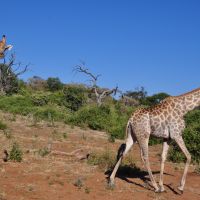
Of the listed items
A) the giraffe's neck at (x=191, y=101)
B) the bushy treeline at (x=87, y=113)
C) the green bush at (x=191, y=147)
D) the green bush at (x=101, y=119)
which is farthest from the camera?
the green bush at (x=101, y=119)

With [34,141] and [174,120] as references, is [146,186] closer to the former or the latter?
[174,120]

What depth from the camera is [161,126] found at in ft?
33.1

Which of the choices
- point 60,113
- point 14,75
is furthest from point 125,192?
point 14,75

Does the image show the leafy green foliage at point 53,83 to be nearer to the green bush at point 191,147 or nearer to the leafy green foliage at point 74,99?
the leafy green foliage at point 74,99

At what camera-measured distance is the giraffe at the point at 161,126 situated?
989 centimetres

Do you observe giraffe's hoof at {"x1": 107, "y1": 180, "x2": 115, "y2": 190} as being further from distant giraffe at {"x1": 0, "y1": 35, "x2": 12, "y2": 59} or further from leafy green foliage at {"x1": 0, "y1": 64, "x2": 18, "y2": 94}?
leafy green foliage at {"x1": 0, "y1": 64, "x2": 18, "y2": 94}

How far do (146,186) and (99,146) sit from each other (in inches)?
247

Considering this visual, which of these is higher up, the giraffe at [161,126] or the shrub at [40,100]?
the shrub at [40,100]

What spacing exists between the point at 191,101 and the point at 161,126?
89 cm

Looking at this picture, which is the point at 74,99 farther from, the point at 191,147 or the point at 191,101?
the point at 191,101

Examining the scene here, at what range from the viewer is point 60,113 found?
26.7m

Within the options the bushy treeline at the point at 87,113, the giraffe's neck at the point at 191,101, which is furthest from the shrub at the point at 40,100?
the giraffe's neck at the point at 191,101

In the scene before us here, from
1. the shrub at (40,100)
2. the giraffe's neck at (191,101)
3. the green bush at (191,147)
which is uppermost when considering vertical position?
the shrub at (40,100)

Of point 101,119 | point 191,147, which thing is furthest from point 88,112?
point 191,147
